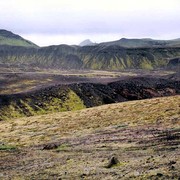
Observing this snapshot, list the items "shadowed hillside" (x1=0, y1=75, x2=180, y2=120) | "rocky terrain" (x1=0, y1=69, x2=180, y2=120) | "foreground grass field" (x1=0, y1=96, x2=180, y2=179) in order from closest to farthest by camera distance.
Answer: "foreground grass field" (x1=0, y1=96, x2=180, y2=179), "shadowed hillside" (x1=0, y1=75, x2=180, y2=120), "rocky terrain" (x1=0, y1=69, x2=180, y2=120)

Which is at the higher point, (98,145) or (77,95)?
(98,145)

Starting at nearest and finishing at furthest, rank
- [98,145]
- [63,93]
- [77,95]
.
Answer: [98,145], [63,93], [77,95]

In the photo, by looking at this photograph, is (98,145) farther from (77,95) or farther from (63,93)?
(77,95)

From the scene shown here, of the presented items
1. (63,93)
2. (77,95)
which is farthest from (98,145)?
(77,95)

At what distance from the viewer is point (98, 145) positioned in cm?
3166

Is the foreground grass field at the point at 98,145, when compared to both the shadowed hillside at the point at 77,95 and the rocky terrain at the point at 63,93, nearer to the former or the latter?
the shadowed hillside at the point at 77,95

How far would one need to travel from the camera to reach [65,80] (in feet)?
404

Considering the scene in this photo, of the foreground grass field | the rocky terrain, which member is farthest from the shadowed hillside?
the foreground grass field

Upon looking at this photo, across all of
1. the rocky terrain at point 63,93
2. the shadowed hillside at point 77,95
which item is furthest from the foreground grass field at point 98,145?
the rocky terrain at point 63,93

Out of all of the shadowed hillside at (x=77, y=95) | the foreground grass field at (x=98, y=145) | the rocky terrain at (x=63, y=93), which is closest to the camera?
the foreground grass field at (x=98, y=145)

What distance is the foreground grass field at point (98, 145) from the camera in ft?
72.6

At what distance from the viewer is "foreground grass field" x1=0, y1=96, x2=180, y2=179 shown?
22.1 meters

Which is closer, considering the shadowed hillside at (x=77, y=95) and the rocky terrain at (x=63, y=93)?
the shadowed hillside at (x=77, y=95)

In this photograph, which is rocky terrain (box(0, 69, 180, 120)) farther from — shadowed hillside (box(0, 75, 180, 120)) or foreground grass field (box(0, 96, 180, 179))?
foreground grass field (box(0, 96, 180, 179))
